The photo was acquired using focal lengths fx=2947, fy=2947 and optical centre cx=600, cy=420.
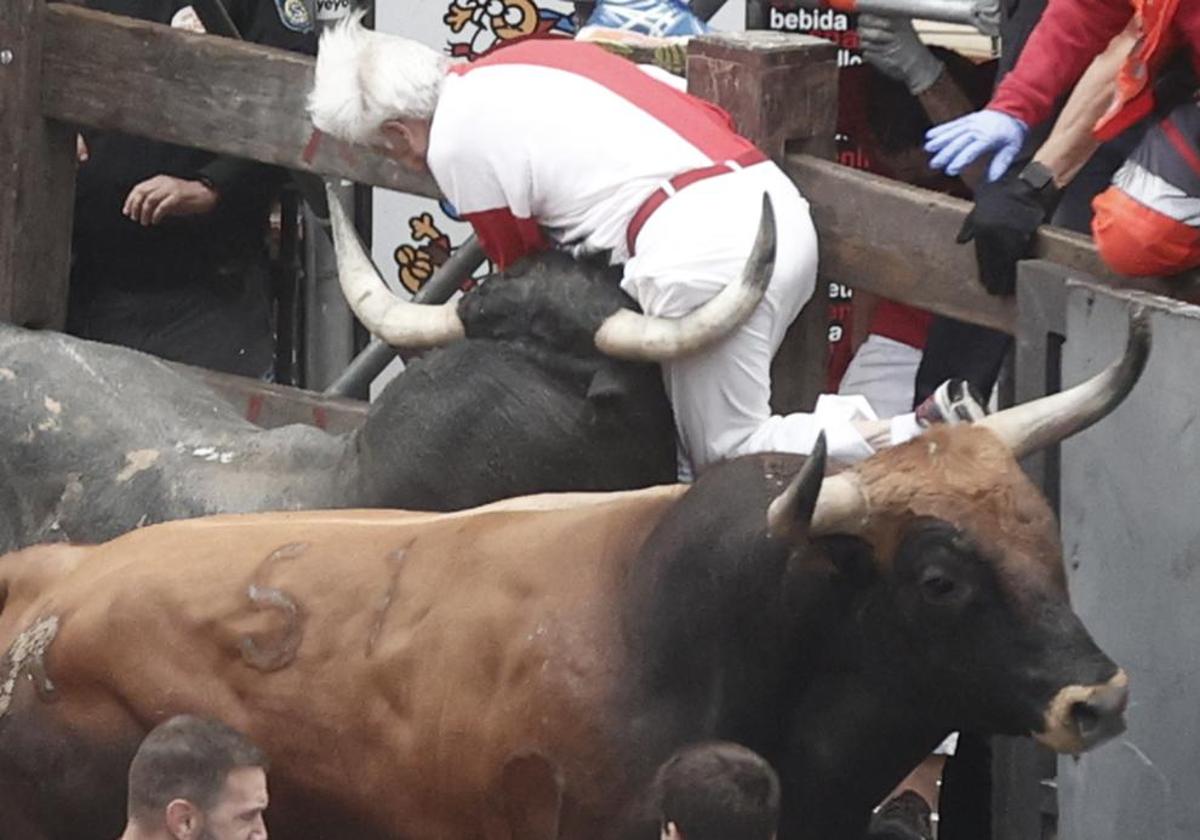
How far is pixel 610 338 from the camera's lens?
5637 mm

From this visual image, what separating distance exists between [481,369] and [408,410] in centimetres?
21

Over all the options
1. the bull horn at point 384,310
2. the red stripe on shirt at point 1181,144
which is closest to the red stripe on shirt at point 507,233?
the bull horn at point 384,310

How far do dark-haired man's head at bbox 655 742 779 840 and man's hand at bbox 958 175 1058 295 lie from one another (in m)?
1.75

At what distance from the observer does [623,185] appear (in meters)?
5.70

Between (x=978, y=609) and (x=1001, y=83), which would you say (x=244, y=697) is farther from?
(x=1001, y=83)

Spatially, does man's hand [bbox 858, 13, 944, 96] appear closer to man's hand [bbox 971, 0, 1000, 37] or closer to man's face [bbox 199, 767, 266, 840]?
man's hand [bbox 971, 0, 1000, 37]

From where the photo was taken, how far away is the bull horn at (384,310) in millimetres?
5910

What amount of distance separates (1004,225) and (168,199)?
266 centimetres

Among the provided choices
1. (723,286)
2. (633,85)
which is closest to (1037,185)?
(723,286)

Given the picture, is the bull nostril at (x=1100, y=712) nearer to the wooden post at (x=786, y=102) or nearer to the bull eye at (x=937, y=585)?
the bull eye at (x=937, y=585)

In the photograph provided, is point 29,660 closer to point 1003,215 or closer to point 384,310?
point 384,310

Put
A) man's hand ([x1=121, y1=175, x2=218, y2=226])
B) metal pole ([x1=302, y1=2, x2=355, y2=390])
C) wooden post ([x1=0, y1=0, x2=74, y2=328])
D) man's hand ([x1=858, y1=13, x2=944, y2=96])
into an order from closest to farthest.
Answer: man's hand ([x1=858, y1=13, x2=944, y2=96]) < wooden post ([x1=0, y1=0, x2=74, y2=328]) < man's hand ([x1=121, y1=175, x2=218, y2=226]) < metal pole ([x1=302, y1=2, x2=355, y2=390])

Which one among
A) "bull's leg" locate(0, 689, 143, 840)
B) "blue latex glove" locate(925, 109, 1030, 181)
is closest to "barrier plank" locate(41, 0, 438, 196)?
"blue latex glove" locate(925, 109, 1030, 181)

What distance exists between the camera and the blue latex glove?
582cm
